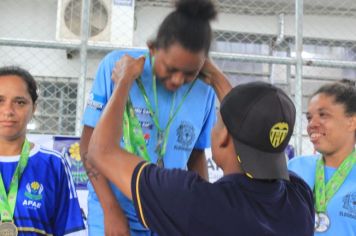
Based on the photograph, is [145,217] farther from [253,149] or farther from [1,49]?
[1,49]

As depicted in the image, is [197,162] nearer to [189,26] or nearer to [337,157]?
[189,26]

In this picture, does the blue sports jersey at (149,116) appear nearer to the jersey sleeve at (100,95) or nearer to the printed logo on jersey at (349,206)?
the jersey sleeve at (100,95)

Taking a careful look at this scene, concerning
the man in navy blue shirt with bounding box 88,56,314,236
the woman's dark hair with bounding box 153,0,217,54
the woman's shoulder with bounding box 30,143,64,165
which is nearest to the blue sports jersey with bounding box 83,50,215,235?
the woman's dark hair with bounding box 153,0,217,54

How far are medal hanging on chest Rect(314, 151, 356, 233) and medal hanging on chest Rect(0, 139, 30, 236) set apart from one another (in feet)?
4.72

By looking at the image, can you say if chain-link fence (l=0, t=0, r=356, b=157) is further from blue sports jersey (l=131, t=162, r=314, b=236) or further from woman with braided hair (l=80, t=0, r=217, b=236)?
blue sports jersey (l=131, t=162, r=314, b=236)

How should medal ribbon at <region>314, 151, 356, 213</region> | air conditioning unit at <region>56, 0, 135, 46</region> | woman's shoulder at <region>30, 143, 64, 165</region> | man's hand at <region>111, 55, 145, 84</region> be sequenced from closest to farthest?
1. man's hand at <region>111, 55, 145, 84</region>
2. woman's shoulder at <region>30, 143, 64, 165</region>
3. medal ribbon at <region>314, 151, 356, 213</region>
4. air conditioning unit at <region>56, 0, 135, 46</region>

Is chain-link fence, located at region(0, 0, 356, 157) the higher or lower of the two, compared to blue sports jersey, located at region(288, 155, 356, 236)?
higher

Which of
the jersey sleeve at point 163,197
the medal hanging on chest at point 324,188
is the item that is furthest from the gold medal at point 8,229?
the medal hanging on chest at point 324,188

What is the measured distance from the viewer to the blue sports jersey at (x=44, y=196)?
2258 mm

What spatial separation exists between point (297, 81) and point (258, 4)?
431 cm

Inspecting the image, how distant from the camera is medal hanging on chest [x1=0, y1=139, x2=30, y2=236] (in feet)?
7.11

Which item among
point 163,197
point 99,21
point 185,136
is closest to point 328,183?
point 185,136

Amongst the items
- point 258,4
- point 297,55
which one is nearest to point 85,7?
point 297,55

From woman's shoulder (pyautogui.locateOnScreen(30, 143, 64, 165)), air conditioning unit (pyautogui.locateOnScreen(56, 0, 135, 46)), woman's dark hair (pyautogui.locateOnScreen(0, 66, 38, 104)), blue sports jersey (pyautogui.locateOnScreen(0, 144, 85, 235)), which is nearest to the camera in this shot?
blue sports jersey (pyautogui.locateOnScreen(0, 144, 85, 235))
